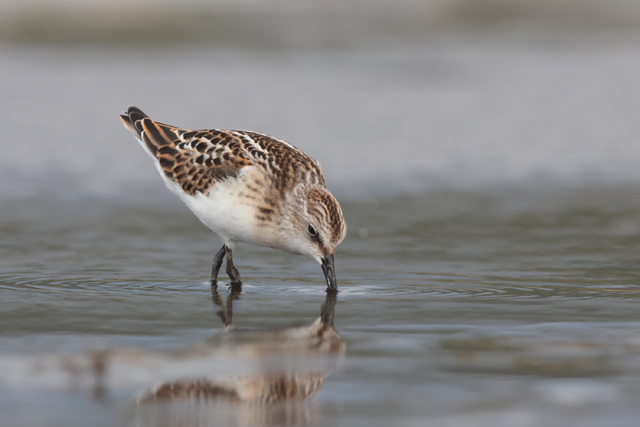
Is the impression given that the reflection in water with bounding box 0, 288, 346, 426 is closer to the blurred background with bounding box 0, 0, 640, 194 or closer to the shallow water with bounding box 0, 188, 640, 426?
the shallow water with bounding box 0, 188, 640, 426

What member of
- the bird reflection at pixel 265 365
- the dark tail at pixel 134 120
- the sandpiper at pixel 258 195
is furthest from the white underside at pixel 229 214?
the dark tail at pixel 134 120

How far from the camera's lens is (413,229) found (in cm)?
966

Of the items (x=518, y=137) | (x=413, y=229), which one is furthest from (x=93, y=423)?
(x=518, y=137)

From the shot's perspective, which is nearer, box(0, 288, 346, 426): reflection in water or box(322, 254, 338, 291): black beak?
box(0, 288, 346, 426): reflection in water

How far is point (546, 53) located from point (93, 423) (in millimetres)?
23646

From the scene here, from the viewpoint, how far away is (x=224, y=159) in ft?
25.4

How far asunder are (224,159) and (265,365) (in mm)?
2880

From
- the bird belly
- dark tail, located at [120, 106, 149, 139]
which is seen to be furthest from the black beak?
dark tail, located at [120, 106, 149, 139]

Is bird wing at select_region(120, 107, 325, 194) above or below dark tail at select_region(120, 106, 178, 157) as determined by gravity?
below

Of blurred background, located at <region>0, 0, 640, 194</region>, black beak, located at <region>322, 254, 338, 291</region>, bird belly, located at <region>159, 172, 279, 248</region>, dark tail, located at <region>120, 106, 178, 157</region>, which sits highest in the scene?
blurred background, located at <region>0, 0, 640, 194</region>

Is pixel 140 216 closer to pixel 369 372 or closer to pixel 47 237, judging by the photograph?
pixel 47 237

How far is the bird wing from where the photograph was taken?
24.8 ft

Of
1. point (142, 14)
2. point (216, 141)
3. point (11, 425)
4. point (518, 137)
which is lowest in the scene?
point (11, 425)

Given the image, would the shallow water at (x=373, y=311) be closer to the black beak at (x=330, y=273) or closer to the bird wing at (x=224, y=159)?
the black beak at (x=330, y=273)
